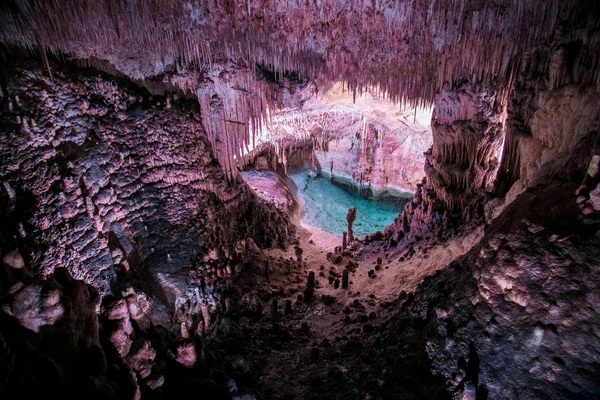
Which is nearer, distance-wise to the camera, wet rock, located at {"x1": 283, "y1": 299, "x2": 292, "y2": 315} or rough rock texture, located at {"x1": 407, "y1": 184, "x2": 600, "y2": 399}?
rough rock texture, located at {"x1": 407, "y1": 184, "x2": 600, "y2": 399}

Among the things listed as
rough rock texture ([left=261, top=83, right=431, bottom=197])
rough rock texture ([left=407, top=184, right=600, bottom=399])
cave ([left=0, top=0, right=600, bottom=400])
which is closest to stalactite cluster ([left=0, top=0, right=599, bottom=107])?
cave ([left=0, top=0, right=600, bottom=400])

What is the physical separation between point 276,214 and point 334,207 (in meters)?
5.78

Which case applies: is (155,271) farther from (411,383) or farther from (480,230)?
(480,230)

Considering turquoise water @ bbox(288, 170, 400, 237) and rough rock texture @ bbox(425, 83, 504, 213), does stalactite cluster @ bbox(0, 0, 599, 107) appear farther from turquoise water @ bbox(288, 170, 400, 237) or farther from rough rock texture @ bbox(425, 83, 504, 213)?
turquoise water @ bbox(288, 170, 400, 237)

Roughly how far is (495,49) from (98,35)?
904 cm

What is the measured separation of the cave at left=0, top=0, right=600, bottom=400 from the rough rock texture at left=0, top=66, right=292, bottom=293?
5 cm

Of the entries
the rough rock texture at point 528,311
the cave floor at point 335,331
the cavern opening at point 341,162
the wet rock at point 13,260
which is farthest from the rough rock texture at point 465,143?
the wet rock at point 13,260

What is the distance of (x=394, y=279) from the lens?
8.74 m

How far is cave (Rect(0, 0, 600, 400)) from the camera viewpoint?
3.36 m

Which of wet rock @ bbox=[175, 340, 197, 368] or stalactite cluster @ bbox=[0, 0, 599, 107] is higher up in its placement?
stalactite cluster @ bbox=[0, 0, 599, 107]

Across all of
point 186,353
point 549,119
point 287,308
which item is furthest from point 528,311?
point 287,308

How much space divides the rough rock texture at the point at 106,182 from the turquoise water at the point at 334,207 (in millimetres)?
6804

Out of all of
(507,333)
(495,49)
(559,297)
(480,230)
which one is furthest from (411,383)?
(495,49)

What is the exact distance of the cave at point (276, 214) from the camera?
336 cm
